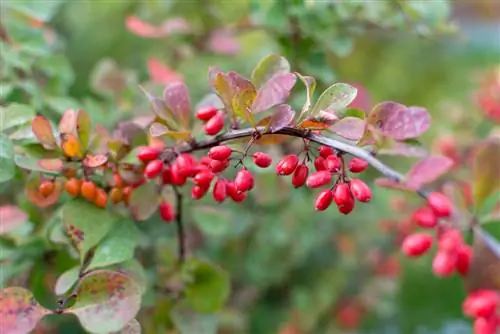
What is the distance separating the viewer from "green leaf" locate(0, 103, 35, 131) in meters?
0.62

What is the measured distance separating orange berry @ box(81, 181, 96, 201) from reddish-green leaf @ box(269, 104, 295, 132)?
0.17 m

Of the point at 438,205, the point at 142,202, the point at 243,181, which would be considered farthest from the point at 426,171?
the point at 142,202

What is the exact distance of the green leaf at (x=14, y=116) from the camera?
0.62m

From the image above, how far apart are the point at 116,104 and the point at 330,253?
20.7 inches

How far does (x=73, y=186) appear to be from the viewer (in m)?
0.61

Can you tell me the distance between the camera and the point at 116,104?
0.93 meters

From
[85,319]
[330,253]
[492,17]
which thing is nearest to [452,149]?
[330,253]

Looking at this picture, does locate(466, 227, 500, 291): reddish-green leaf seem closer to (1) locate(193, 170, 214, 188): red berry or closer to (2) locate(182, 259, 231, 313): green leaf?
(2) locate(182, 259, 231, 313): green leaf

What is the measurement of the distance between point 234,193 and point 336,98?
0.35 feet

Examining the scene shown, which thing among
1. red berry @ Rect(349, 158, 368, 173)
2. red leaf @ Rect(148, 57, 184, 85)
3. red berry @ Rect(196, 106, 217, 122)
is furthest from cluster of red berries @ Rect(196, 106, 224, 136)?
red leaf @ Rect(148, 57, 184, 85)

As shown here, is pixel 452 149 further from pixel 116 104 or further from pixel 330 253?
pixel 116 104

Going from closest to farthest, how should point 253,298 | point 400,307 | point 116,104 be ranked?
1. point 116,104
2. point 253,298
3. point 400,307

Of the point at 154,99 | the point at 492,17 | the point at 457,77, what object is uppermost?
the point at 154,99

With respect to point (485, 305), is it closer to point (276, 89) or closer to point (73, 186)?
point (276, 89)
